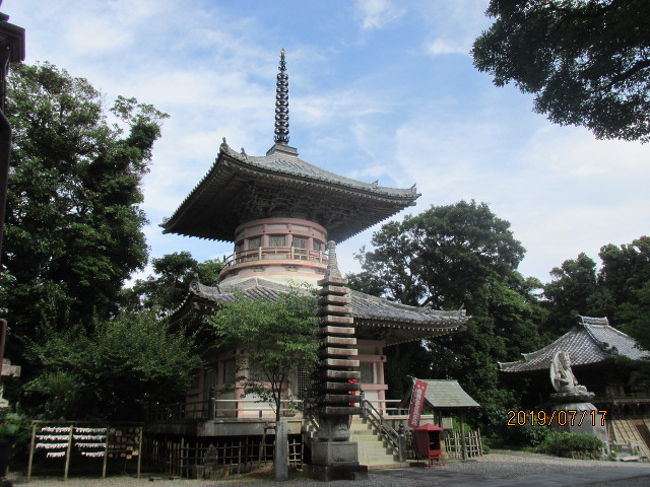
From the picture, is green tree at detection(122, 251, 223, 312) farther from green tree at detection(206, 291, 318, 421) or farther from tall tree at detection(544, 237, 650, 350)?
tall tree at detection(544, 237, 650, 350)

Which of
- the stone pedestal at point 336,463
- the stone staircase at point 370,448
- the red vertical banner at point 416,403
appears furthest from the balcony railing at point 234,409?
the stone pedestal at point 336,463

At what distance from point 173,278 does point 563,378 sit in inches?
927

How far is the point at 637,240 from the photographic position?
4247 cm

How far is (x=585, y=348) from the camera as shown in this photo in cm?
2894

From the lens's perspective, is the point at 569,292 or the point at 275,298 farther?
the point at 569,292

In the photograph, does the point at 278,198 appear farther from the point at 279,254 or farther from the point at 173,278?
the point at 173,278

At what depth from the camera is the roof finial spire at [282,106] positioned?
84.0ft

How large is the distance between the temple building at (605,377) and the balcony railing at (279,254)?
1520 centimetres

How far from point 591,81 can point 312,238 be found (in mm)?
12870

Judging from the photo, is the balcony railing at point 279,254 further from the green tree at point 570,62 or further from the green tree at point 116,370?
the green tree at point 570,62

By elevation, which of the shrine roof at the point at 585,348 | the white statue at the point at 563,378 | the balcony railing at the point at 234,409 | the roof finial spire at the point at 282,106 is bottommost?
the balcony railing at the point at 234,409

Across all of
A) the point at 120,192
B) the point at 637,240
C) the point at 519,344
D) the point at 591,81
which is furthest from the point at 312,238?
the point at 637,240

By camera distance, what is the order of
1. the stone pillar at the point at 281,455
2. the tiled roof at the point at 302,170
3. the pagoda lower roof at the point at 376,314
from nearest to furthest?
the stone pillar at the point at 281,455 → the pagoda lower roof at the point at 376,314 → the tiled roof at the point at 302,170

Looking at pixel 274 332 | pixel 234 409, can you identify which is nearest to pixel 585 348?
Answer: pixel 234 409
